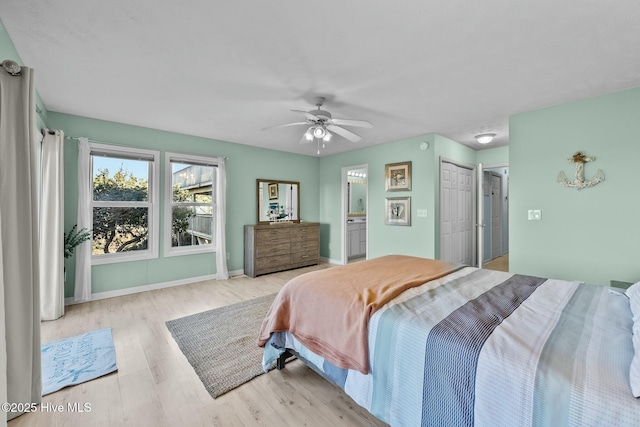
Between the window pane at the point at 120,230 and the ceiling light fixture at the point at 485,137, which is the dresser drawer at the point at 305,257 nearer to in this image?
the window pane at the point at 120,230

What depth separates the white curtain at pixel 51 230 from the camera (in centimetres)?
295

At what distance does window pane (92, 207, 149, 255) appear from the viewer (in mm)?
3666

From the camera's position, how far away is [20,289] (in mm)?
1599

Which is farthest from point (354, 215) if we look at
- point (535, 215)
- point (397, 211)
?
point (535, 215)

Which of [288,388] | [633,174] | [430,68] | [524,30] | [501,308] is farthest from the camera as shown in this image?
[633,174]

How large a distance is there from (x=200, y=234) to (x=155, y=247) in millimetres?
694

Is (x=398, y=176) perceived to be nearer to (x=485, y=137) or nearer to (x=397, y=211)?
(x=397, y=211)

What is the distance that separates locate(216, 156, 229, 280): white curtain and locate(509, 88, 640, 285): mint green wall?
13.7ft

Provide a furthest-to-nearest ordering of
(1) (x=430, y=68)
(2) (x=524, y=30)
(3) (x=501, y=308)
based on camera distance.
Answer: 1. (1) (x=430, y=68)
2. (2) (x=524, y=30)
3. (3) (x=501, y=308)

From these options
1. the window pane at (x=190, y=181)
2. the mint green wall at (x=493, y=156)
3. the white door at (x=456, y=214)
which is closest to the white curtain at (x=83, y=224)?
the window pane at (x=190, y=181)

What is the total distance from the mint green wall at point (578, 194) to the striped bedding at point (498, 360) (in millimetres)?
1464

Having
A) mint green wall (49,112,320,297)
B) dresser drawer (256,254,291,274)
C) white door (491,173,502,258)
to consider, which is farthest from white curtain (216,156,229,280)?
white door (491,173,502,258)

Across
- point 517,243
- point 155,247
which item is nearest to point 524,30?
point 517,243

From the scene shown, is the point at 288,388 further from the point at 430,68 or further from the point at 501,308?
the point at 430,68
